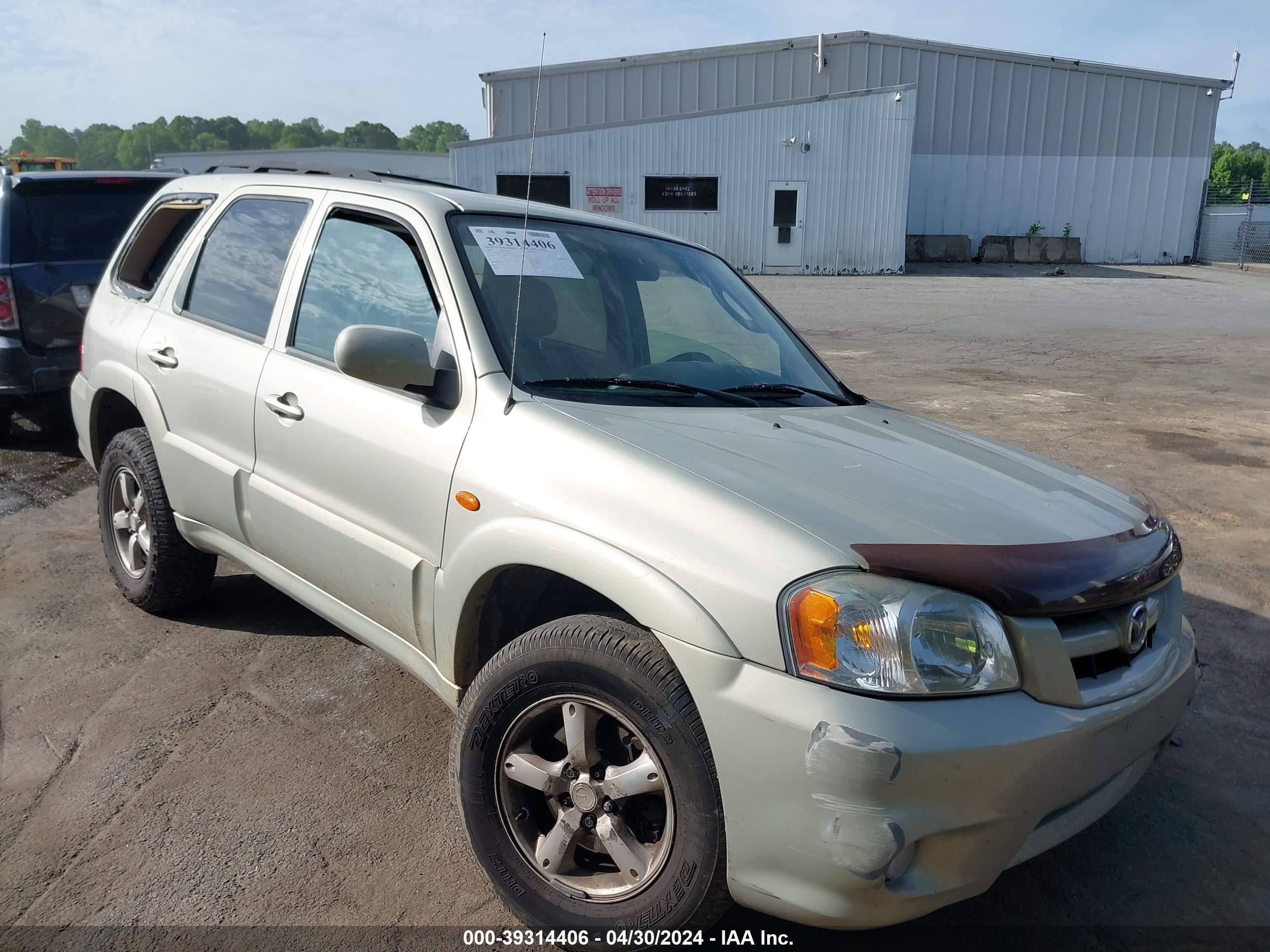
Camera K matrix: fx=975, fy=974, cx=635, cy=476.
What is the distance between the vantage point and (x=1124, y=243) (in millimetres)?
33062

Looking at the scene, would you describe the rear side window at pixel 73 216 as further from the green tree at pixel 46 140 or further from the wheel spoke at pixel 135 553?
the green tree at pixel 46 140

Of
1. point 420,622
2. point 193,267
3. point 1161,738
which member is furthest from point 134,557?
point 1161,738

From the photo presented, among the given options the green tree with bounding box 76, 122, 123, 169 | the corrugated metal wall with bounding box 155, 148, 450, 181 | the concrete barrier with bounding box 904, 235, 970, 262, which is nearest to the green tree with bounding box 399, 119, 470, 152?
the green tree with bounding box 76, 122, 123, 169

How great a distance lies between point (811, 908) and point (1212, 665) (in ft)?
9.18

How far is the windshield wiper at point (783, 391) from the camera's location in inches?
120

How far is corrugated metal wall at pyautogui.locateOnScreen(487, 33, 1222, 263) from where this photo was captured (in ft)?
102

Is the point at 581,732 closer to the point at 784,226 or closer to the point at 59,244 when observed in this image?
the point at 59,244

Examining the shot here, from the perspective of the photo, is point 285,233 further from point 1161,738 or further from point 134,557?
point 1161,738

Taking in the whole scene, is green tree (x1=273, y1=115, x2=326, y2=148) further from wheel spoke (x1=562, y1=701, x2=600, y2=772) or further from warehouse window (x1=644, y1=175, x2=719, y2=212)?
wheel spoke (x1=562, y1=701, x2=600, y2=772)

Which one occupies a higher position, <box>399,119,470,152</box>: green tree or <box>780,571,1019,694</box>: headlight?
<box>399,119,470,152</box>: green tree

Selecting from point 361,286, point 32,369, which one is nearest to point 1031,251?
point 32,369

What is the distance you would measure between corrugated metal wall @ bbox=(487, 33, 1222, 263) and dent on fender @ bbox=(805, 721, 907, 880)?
31.0 metres

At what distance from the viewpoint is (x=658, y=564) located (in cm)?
205

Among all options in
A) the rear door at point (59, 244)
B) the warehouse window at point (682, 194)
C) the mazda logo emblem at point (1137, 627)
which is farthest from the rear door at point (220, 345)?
the warehouse window at point (682, 194)
